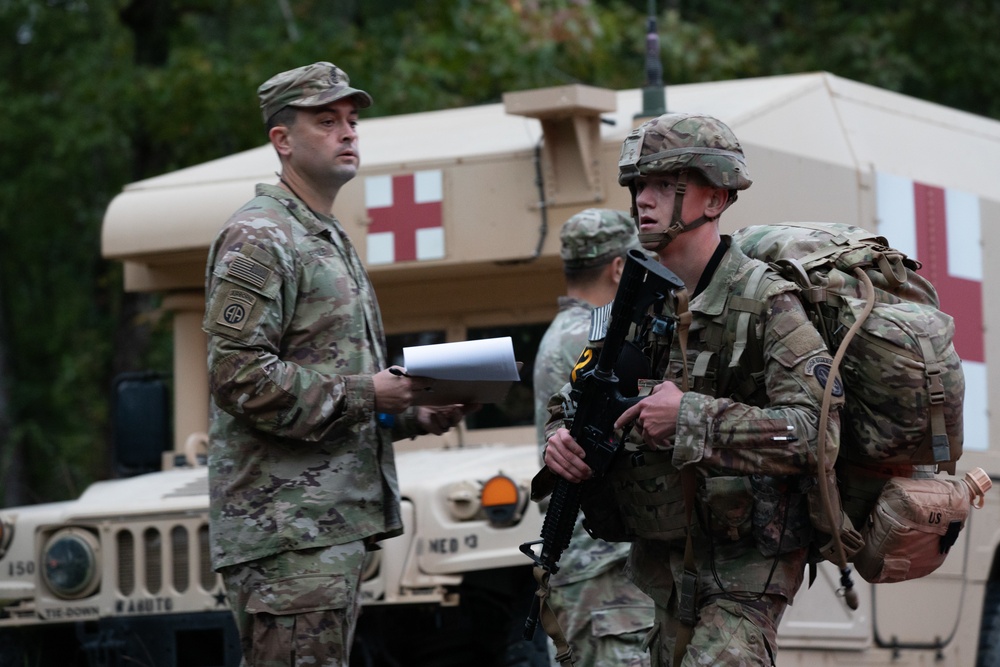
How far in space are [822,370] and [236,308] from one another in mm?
1360

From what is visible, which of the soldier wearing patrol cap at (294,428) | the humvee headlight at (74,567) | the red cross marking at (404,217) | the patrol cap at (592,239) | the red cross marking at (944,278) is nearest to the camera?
the soldier wearing patrol cap at (294,428)

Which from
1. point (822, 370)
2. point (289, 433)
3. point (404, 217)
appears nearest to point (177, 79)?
point (404, 217)

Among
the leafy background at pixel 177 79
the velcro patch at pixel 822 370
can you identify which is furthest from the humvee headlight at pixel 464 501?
the leafy background at pixel 177 79

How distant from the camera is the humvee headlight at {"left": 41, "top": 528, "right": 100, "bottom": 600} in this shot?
Result: 18.7ft

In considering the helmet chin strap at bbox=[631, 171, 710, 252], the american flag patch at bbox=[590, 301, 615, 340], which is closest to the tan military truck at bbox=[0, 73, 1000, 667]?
the american flag patch at bbox=[590, 301, 615, 340]

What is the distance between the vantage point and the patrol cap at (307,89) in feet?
13.4

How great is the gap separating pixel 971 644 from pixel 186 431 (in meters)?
3.28

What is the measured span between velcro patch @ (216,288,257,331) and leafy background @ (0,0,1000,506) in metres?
8.32

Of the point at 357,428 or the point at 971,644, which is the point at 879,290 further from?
the point at 971,644

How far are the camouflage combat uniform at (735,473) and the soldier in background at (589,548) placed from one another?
2.75ft

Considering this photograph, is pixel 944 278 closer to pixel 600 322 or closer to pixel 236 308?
pixel 600 322

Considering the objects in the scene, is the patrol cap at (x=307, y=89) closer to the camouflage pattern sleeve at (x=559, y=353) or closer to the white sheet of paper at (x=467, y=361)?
the white sheet of paper at (x=467, y=361)

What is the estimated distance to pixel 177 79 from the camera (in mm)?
12711

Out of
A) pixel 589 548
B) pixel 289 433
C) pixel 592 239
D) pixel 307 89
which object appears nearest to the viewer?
pixel 289 433
